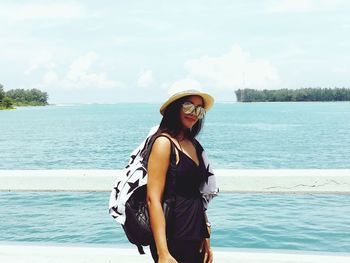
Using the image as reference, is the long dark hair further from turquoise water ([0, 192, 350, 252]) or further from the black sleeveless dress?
turquoise water ([0, 192, 350, 252])

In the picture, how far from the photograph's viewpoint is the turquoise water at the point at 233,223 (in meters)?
6.35

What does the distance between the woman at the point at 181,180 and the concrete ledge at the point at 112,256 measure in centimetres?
56

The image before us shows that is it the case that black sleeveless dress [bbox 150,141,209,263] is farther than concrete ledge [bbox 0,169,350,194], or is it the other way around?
concrete ledge [bbox 0,169,350,194]

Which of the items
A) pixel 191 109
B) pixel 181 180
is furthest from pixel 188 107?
pixel 181 180

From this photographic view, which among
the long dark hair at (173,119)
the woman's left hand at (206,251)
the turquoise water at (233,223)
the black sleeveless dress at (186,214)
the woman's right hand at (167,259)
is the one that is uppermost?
the long dark hair at (173,119)

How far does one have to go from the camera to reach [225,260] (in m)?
2.97

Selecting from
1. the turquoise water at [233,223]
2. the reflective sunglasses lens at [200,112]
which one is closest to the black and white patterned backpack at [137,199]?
the reflective sunglasses lens at [200,112]

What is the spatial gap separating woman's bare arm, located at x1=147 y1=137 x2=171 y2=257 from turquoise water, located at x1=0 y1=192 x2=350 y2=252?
3048 millimetres

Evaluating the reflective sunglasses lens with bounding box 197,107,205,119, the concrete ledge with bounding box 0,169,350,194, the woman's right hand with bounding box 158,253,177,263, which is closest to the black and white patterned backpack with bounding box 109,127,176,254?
the woman's right hand with bounding box 158,253,177,263

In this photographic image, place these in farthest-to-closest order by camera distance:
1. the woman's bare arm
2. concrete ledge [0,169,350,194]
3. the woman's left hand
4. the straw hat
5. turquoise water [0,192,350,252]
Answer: turquoise water [0,192,350,252], concrete ledge [0,169,350,194], the woman's left hand, the straw hat, the woman's bare arm

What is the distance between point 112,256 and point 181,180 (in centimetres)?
102

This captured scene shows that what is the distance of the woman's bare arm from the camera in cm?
222

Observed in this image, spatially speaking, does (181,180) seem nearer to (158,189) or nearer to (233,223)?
(158,189)

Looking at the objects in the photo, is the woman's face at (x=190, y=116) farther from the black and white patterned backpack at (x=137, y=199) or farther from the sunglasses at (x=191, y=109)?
the black and white patterned backpack at (x=137, y=199)
